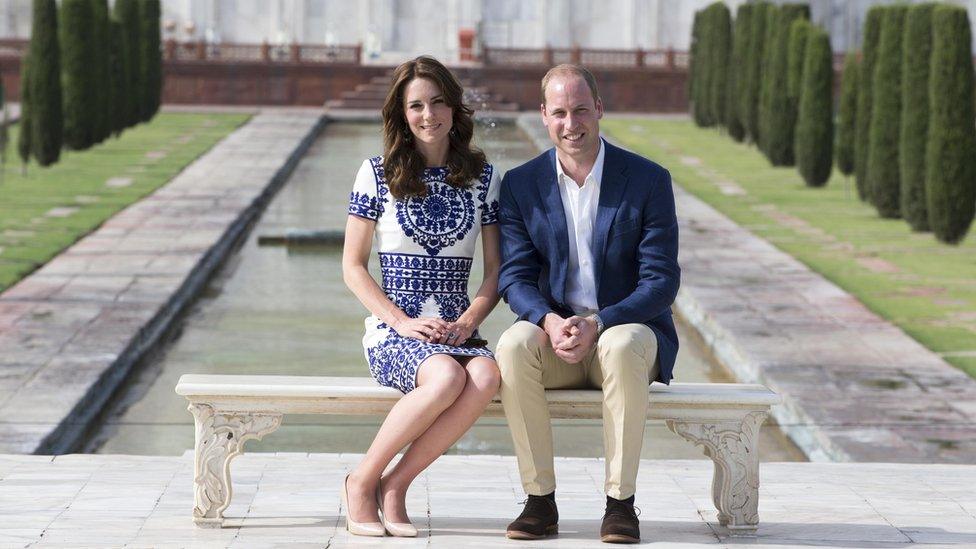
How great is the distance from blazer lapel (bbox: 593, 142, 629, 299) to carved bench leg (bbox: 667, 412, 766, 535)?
0.53 m

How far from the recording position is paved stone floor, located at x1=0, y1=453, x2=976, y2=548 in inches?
199

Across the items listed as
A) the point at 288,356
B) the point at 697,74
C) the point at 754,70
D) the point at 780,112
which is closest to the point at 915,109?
the point at 780,112

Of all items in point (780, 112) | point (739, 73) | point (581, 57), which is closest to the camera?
point (780, 112)

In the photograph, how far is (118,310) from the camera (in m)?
10.5

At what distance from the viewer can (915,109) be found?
16.1m

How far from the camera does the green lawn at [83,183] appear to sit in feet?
46.2

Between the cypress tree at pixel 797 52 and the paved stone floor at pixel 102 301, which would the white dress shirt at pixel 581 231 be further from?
the cypress tree at pixel 797 52

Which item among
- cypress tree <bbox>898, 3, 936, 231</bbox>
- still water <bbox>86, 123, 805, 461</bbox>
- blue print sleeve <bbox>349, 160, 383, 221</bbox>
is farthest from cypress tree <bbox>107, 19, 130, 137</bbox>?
blue print sleeve <bbox>349, 160, 383, 221</bbox>

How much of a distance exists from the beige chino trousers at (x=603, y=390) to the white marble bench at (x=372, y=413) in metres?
0.10

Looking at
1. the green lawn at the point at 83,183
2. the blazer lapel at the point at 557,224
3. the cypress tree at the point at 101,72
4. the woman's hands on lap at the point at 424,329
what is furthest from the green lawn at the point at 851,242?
the cypress tree at the point at 101,72

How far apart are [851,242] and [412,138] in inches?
418

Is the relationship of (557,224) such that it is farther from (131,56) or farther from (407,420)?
(131,56)

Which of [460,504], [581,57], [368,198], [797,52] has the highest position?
[368,198]

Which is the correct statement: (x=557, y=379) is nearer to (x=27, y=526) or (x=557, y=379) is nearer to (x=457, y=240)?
(x=457, y=240)
